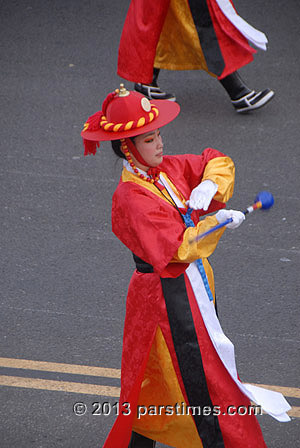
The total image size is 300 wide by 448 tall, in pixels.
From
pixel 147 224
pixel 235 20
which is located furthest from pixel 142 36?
pixel 147 224

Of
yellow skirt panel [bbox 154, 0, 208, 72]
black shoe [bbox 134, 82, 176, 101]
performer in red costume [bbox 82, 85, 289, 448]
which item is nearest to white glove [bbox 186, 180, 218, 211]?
performer in red costume [bbox 82, 85, 289, 448]

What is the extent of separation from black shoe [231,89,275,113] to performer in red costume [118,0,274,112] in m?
0.34

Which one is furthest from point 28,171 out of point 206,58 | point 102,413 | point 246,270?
point 102,413

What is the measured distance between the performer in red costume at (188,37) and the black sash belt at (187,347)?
365cm

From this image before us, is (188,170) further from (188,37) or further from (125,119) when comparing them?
(188,37)

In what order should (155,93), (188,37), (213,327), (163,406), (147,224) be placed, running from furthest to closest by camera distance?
(155,93), (188,37), (163,406), (213,327), (147,224)

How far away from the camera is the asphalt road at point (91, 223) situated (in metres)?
4.52

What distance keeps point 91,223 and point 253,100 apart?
85.4 inches

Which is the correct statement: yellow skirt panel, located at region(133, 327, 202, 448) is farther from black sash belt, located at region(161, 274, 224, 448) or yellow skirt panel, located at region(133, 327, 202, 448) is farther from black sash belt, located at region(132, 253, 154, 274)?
black sash belt, located at region(132, 253, 154, 274)

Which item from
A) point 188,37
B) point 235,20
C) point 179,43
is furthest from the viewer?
point 179,43

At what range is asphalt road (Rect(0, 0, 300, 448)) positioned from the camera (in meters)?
4.52

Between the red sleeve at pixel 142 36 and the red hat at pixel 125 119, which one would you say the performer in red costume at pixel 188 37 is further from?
the red hat at pixel 125 119

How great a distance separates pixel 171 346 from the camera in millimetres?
3508

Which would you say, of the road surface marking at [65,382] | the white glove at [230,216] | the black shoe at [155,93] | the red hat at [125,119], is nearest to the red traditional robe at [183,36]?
the black shoe at [155,93]
